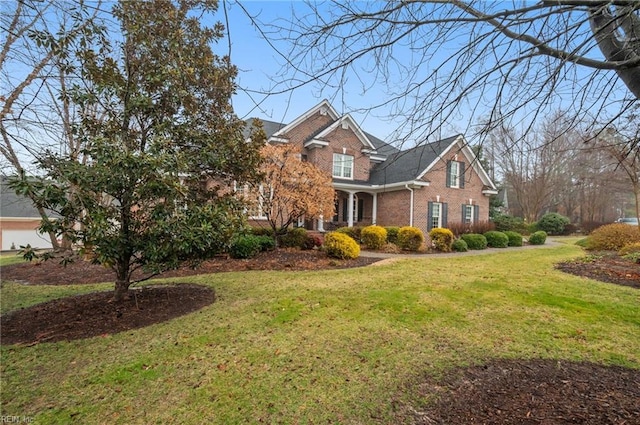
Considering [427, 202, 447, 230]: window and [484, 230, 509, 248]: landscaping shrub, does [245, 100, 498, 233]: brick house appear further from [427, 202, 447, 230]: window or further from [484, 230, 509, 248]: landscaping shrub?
[484, 230, 509, 248]: landscaping shrub

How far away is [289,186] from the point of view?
12.0 m

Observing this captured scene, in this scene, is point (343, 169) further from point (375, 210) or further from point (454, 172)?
point (454, 172)

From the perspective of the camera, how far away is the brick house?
18578mm

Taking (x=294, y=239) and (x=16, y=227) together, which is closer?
(x=294, y=239)

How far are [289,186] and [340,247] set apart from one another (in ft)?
10.2

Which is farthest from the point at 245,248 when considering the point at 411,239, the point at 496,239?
the point at 496,239

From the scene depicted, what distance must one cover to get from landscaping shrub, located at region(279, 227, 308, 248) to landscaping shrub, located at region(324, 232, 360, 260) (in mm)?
1789

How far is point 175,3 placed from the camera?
6.32 metres

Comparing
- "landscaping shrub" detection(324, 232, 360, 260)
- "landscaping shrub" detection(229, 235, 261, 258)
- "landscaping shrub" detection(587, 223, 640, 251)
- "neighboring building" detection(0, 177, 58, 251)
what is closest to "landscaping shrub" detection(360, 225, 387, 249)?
"landscaping shrub" detection(324, 232, 360, 260)

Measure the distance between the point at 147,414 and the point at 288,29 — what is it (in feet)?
11.5

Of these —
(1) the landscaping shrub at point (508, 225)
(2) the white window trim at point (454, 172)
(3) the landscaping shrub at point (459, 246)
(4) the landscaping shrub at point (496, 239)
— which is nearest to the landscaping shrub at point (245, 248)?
(3) the landscaping shrub at point (459, 246)

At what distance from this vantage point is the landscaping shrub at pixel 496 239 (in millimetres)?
16297

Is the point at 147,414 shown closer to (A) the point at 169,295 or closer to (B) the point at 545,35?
(A) the point at 169,295

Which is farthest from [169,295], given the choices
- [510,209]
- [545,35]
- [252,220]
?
[510,209]
